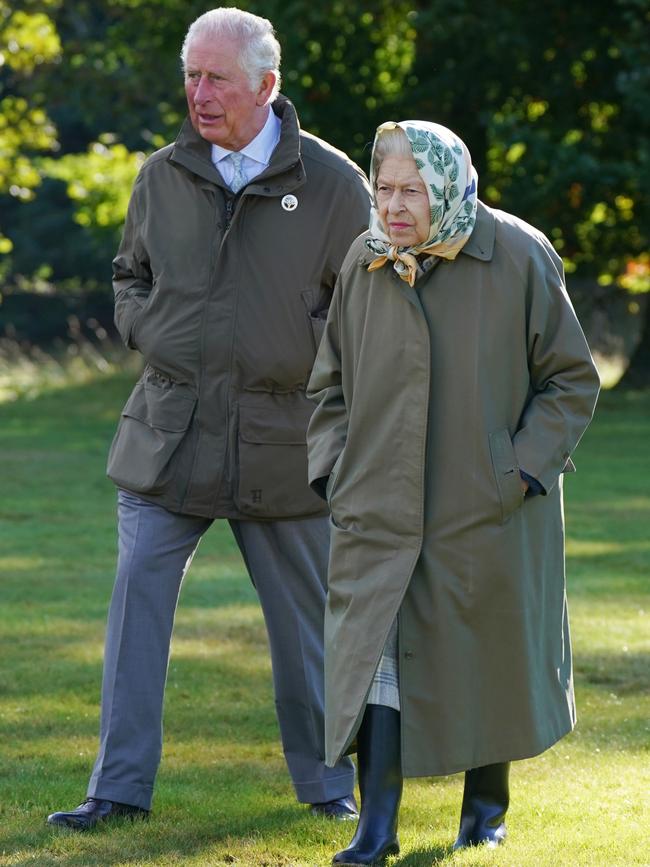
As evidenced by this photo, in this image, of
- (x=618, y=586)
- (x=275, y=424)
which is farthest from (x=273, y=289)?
(x=618, y=586)

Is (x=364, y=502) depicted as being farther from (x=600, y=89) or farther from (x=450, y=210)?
(x=600, y=89)

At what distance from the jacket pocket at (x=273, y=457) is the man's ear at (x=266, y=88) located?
0.87 m

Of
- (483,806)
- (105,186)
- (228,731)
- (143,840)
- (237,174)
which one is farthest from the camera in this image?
(105,186)

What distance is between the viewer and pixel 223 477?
477 centimetres

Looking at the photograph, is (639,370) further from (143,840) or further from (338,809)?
(143,840)

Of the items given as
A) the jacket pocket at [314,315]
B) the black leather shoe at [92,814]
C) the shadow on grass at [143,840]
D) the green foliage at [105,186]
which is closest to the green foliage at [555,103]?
the green foliage at [105,186]

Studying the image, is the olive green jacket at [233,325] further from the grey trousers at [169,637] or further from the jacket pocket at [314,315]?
the grey trousers at [169,637]

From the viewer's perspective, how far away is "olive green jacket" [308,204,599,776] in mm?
4109

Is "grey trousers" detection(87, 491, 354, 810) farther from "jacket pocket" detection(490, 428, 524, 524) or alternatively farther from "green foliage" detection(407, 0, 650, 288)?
"green foliage" detection(407, 0, 650, 288)

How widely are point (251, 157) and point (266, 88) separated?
207 millimetres

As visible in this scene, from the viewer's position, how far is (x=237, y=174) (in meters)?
4.81

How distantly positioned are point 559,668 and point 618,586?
4.76m

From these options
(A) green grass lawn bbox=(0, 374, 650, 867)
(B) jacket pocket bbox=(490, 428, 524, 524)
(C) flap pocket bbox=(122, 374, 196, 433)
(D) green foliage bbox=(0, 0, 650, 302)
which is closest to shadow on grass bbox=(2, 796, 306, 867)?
(A) green grass lawn bbox=(0, 374, 650, 867)

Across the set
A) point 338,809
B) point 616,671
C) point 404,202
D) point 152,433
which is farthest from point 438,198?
point 616,671
